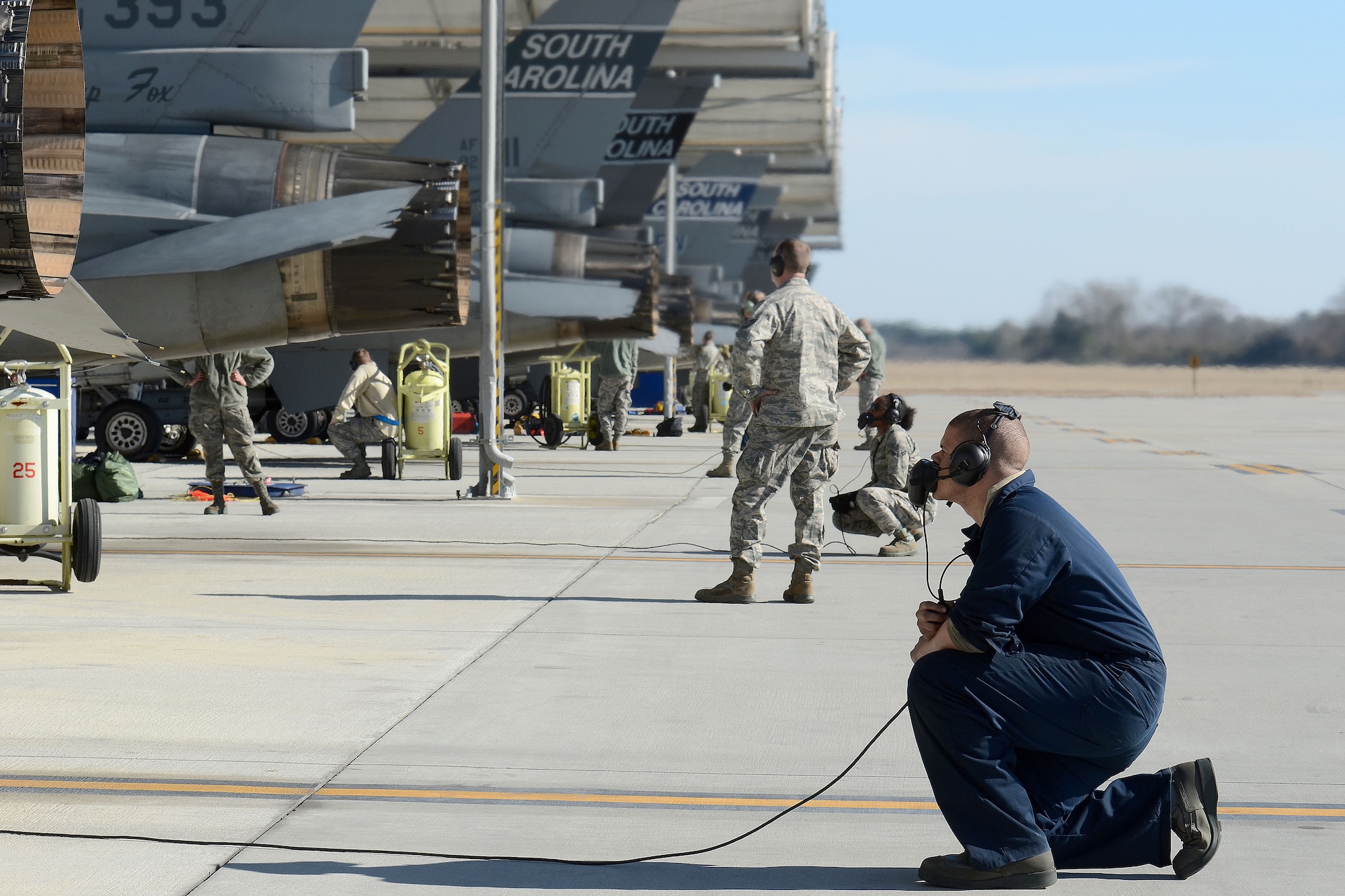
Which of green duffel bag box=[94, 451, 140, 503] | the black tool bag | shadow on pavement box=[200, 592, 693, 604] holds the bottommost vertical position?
shadow on pavement box=[200, 592, 693, 604]

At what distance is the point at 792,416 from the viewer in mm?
9062

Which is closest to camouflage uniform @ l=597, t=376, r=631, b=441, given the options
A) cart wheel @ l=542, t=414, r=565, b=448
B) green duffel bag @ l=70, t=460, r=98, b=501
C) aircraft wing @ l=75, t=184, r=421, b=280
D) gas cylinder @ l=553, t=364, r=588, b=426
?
gas cylinder @ l=553, t=364, r=588, b=426

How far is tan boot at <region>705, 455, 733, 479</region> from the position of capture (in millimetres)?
19203

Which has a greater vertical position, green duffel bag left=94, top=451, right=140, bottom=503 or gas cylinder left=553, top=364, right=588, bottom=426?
gas cylinder left=553, top=364, right=588, bottom=426

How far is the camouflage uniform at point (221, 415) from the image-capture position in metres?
13.9

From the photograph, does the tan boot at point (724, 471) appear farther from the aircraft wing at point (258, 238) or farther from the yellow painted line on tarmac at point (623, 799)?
the yellow painted line on tarmac at point (623, 799)

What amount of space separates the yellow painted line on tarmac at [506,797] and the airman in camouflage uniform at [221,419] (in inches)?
354

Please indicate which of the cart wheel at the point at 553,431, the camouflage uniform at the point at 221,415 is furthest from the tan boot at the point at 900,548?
the cart wheel at the point at 553,431

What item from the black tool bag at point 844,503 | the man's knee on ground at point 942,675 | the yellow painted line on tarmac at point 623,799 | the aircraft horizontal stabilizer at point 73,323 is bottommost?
the yellow painted line on tarmac at point 623,799

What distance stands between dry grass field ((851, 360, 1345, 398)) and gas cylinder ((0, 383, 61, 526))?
62.0m

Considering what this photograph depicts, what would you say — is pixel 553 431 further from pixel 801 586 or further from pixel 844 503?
pixel 801 586

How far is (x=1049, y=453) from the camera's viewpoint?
25.3m

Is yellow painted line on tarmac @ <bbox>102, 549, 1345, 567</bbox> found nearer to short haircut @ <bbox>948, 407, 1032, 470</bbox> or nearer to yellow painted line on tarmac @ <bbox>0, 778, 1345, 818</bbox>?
yellow painted line on tarmac @ <bbox>0, 778, 1345, 818</bbox>

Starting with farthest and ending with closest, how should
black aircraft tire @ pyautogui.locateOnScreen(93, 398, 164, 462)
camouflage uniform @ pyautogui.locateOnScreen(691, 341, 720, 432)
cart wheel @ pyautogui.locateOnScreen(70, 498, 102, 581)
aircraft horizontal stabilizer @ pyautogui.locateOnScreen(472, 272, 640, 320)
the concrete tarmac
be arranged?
camouflage uniform @ pyautogui.locateOnScreen(691, 341, 720, 432), aircraft horizontal stabilizer @ pyautogui.locateOnScreen(472, 272, 640, 320), black aircraft tire @ pyautogui.locateOnScreen(93, 398, 164, 462), cart wheel @ pyautogui.locateOnScreen(70, 498, 102, 581), the concrete tarmac
